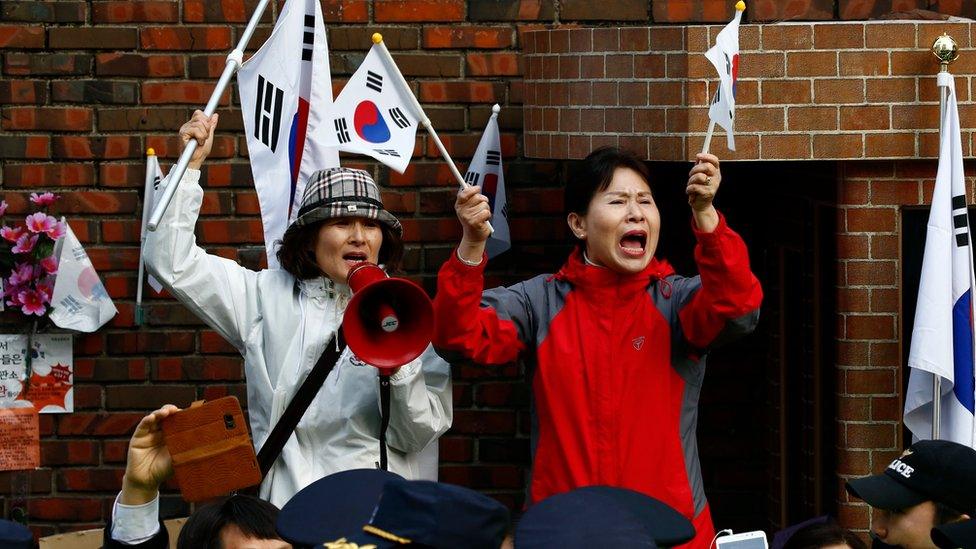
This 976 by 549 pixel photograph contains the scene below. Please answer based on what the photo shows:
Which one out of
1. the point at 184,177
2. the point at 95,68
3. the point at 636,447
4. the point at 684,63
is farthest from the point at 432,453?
the point at 95,68

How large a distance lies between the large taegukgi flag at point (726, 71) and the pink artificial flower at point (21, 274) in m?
2.70

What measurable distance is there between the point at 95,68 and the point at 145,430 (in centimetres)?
235

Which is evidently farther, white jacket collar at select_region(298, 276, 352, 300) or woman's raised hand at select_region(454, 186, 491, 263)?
white jacket collar at select_region(298, 276, 352, 300)

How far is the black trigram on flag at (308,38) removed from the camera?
5543 mm

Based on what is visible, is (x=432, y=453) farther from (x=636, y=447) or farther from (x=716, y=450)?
(x=716, y=450)

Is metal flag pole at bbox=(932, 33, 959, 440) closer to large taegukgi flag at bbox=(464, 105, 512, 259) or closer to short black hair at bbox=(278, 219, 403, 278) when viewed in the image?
large taegukgi flag at bbox=(464, 105, 512, 259)

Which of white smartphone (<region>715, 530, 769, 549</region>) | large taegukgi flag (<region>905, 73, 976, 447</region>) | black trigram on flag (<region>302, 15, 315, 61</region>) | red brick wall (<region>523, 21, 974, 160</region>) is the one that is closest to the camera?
white smartphone (<region>715, 530, 769, 549</region>)

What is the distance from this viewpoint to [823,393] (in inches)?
231

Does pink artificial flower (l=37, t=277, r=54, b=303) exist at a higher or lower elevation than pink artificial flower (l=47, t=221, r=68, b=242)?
lower

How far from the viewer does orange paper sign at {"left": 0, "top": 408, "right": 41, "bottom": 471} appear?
6.14 m

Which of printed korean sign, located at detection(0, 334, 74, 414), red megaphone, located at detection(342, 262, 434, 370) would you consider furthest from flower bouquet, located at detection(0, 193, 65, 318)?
red megaphone, located at detection(342, 262, 434, 370)

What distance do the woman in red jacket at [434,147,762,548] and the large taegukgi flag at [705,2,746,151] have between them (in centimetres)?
27

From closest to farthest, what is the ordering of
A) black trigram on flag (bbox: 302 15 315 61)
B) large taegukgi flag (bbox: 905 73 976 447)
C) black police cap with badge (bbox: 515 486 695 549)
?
black police cap with badge (bbox: 515 486 695 549) → large taegukgi flag (bbox: 905 73 976 447) → black trigram on flag (bbox: 302 15 315 61)

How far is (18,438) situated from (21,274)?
2.13 ft
